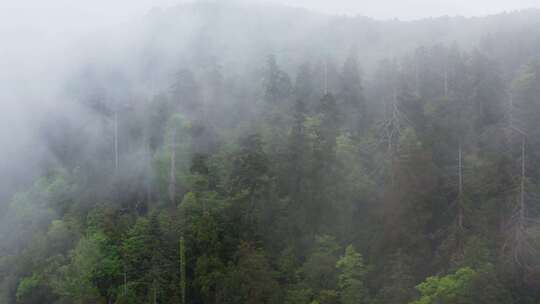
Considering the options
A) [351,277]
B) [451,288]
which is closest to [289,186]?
[351,277]

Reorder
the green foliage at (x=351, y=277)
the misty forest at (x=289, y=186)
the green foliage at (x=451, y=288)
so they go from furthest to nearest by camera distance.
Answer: the misty forest at (x=289, y=186)
the green foliage at (x=351, y=277)
the green foliage at (x=451, y=288)

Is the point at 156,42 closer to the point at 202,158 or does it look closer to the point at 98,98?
the point at 98,98

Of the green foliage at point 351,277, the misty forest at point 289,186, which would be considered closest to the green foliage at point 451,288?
the misty forest at point 289,186

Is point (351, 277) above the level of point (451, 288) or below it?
below

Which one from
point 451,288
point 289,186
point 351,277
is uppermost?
point 289,186

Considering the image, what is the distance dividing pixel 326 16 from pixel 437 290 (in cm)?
7252

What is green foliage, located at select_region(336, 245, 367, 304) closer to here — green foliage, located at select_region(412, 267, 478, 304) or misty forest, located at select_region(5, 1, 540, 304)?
misty forest, located at select_region(5, 1, 540, 304)

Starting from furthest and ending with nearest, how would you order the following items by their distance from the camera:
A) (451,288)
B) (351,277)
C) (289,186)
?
(289,186), (351,277), (451,288)

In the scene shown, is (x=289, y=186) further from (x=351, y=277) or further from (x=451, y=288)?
(x=451, y=288)

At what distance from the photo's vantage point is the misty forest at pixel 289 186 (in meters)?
32.2

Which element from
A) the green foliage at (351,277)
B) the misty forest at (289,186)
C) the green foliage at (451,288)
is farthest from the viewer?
the misty forest at (289,186)

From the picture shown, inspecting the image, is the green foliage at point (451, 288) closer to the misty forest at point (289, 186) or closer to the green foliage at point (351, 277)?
the misty forest at point (289, 186)

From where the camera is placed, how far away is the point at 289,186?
134 ft

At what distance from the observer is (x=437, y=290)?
27922 millimetres
